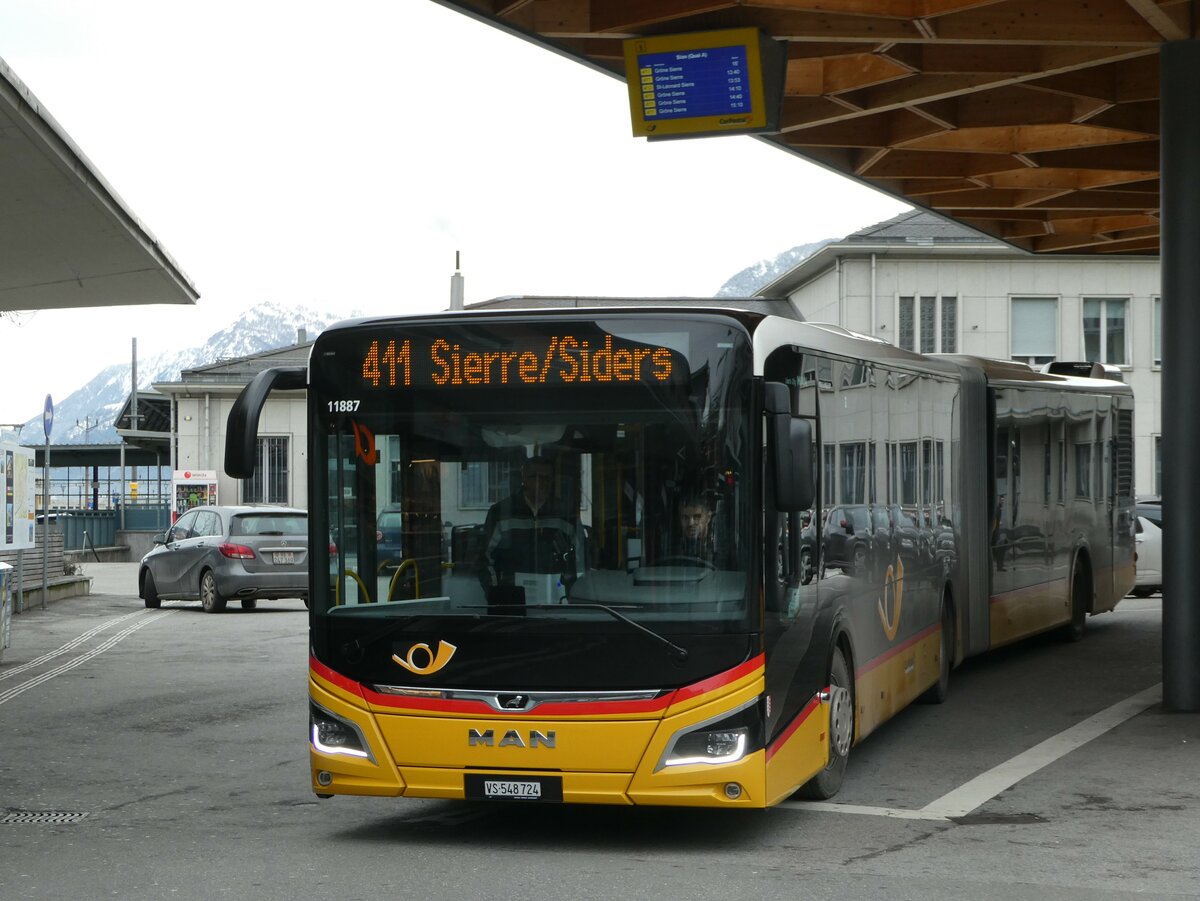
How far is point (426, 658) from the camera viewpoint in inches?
300

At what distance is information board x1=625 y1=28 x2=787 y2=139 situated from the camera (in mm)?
12234

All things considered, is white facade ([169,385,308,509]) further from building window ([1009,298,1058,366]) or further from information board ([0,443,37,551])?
information board ([0,443,37,551])

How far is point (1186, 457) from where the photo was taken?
12336 millimetres

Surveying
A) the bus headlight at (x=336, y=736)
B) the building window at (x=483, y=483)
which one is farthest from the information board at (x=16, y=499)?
the building window at (x=483, y=483)

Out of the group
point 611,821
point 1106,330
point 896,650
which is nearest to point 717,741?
point 611,821

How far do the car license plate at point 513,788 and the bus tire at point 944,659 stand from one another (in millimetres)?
5831

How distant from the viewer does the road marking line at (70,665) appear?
565 inches

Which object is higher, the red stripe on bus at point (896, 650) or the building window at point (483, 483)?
the building window at point (483, 483)

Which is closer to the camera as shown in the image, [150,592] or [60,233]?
[60,233]

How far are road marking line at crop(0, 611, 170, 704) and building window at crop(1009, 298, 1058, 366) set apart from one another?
26.9 m

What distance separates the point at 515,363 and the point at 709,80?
213 inches

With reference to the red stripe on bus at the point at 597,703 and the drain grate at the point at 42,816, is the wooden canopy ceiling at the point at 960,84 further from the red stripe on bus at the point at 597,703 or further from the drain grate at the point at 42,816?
the drain grate at the point at 42,816

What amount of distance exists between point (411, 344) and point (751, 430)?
5.44 feet

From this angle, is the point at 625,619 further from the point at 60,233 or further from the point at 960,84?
the point at 60,233
